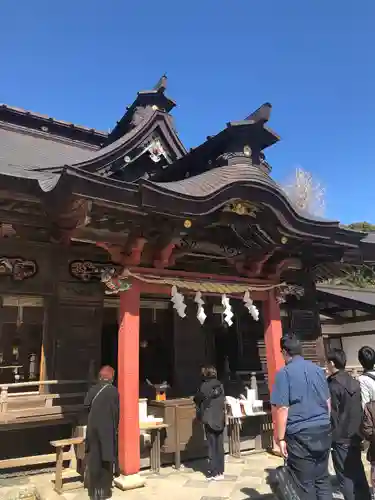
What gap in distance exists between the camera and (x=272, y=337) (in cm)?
794

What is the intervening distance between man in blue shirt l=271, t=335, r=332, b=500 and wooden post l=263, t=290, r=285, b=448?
154 inches

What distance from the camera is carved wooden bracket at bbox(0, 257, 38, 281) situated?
6941 mm

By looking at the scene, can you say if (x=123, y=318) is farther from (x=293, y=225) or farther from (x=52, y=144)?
(x=52, y=144)

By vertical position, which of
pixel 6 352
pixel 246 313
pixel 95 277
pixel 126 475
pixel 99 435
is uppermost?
pixel 95 277

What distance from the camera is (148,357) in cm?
1112

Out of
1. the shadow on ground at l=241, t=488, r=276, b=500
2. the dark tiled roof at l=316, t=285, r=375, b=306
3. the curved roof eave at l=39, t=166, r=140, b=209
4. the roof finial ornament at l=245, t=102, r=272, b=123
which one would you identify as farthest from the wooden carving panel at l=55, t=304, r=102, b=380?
the dark tiled roof at l=316, t=285, r=375, b=306

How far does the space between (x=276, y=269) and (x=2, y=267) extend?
5.29 meters

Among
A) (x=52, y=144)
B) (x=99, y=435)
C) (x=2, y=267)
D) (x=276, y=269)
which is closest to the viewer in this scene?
(x=99, y=435)

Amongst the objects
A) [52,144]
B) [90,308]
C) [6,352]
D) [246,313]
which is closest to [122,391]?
[90,308]

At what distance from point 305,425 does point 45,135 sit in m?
12.3

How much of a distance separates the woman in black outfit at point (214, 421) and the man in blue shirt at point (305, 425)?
7.76ft

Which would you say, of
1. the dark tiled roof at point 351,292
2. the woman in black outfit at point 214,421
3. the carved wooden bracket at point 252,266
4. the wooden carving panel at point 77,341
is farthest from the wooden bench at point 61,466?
the dark tiled roof at point 351,292

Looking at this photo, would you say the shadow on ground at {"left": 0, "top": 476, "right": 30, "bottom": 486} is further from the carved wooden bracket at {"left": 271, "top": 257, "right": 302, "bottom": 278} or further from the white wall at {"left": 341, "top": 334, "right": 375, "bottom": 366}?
the white wall at {"left": 341, "top": 334, "right": 375, "bottom": 366}

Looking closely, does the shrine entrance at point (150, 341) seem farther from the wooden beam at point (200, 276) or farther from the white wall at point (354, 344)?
the white wall at point (354, 344)
